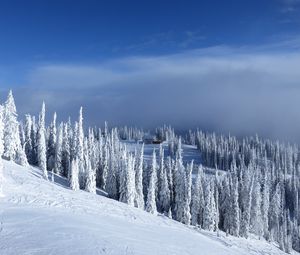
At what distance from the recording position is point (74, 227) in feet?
157

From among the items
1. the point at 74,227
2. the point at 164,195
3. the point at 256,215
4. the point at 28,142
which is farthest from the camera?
the point at 256,215

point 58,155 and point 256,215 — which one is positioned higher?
point 58,155

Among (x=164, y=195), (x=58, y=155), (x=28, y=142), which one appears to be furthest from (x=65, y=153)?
(x=164, y=195)

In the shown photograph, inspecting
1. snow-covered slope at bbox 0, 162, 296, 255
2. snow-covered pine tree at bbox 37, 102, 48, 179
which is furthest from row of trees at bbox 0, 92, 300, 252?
snow-covered slope at bbox 0, 162, 296, 255

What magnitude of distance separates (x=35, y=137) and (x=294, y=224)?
97.9 m

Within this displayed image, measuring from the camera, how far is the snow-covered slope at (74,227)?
40.0 metres

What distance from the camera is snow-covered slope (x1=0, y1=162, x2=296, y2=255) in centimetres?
3997

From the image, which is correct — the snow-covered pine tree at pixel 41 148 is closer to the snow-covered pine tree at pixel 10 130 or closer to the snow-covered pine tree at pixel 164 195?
the snow-covered pine tree at pixel 10 130

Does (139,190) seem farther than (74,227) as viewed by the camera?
Yes

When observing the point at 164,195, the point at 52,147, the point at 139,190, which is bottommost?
the point at 164,195

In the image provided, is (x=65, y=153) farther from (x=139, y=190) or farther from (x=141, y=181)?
(x=139, y=190)

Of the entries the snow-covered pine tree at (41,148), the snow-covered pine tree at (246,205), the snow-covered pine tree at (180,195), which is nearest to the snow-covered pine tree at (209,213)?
the snow-covered pine tree at (180,195)

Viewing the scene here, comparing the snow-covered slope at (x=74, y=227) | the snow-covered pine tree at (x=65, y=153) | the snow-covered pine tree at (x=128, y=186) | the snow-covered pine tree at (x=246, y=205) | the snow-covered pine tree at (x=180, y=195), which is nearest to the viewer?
the snow-covered slope at (x=74, y=227)

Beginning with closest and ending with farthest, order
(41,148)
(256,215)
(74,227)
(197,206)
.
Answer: (74,227), (41,148), (197,206), (256,215)
